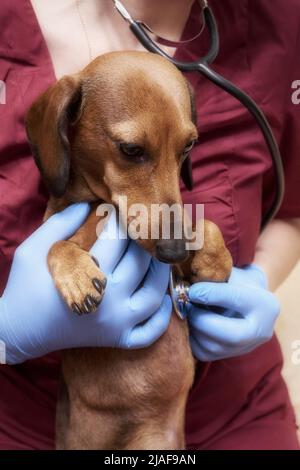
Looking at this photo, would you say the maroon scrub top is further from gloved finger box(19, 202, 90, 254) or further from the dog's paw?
the dog's paw

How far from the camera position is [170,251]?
102cm

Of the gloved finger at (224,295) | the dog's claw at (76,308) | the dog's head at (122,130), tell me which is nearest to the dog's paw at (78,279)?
the dog's claw at (76,308)

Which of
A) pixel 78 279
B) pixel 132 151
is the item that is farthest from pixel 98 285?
pixel 132 151

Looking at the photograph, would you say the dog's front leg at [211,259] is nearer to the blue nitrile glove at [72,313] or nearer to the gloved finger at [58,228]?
the blue nitrile glove at [72,313]

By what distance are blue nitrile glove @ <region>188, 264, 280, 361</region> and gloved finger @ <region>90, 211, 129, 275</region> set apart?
0.59 feet

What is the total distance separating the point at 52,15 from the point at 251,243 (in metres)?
0.67

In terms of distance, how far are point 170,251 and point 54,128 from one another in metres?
0.30

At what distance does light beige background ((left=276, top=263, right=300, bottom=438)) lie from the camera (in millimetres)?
1701

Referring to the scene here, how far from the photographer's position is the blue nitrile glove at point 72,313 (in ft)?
3.65

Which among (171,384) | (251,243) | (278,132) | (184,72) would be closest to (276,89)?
(278,132)

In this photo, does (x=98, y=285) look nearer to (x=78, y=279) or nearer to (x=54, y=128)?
(x=78, y=279)

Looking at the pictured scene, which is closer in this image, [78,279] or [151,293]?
[78,279]

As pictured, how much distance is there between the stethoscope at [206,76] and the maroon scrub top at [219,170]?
9 centimetres
